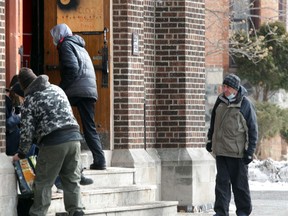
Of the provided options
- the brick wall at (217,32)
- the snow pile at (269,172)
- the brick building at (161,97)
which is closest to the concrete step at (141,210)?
the brick building at (161,97)

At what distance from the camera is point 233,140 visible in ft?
55.0

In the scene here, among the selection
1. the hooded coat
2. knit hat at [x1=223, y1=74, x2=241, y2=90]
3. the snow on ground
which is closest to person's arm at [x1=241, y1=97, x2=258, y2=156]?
knit hat at [x1=223, y1=74, x2=241, y2=90]

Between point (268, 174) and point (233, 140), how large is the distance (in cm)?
1161

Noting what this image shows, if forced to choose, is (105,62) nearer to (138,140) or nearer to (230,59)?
(138,140)

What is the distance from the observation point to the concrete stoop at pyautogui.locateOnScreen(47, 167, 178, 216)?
15.7m

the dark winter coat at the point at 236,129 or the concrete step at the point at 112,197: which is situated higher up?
the dark winter coat at the point at 236,129

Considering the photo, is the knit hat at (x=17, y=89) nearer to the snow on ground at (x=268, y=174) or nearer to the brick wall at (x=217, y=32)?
the snow on ground at (x=268, y=174)

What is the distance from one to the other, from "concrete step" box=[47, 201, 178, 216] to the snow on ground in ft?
33.3

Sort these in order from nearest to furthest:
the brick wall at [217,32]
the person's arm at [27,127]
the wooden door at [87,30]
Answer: the person's arm at [27,127] < the wooden door at [87,30] < the brick wall at [217,32]

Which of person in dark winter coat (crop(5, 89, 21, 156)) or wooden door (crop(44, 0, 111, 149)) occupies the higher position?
wooden door (crop(44, 0, 111, 149))

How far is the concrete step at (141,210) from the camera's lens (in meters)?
15.6

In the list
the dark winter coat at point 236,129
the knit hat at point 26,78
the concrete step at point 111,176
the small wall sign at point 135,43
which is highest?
the small wall sign at point 135,43

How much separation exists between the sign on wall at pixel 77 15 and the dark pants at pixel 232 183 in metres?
2.83

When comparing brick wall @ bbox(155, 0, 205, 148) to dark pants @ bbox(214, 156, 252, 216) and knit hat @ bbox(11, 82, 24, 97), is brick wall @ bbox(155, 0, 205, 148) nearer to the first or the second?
dark pants @ bbox(214, 156, 252, 216)
